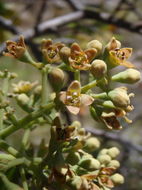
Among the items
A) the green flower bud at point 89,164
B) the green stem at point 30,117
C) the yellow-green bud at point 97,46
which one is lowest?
the green flower bud at point 89,164

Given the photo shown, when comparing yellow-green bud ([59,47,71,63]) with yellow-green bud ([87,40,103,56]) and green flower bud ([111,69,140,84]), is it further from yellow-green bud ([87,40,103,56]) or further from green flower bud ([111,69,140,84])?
green flower bud ([111,69,140,84])

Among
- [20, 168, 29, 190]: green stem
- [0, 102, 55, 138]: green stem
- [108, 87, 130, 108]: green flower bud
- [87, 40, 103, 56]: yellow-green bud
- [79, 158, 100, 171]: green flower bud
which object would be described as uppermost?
[87, 40, 103, 56]: yellow-green bud

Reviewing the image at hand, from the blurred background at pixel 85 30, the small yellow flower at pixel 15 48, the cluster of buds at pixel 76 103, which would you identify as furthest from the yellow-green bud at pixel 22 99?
the blurred background at pixel 85 30

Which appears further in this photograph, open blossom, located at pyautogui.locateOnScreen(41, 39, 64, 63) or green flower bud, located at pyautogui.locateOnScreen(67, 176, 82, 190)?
open blossom, located at pyautogui.locateOnScreen(41, 39, 64, 63)

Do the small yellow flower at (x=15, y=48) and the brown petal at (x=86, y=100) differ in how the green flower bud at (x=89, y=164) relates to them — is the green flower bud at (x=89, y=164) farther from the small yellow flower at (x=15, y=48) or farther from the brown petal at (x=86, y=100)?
the small yellow flower at (x=15, y=48)

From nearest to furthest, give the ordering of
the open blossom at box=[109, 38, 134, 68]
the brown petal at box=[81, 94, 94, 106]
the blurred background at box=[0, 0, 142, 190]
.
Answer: the brown petal at box=[81, 94, 94, 106] → the open blossom at box=[109, 38, 134, 68] → the blurred background at box=[0, 0, 142, 190]

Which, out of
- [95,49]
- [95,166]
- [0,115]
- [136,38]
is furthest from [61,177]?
[136,38]

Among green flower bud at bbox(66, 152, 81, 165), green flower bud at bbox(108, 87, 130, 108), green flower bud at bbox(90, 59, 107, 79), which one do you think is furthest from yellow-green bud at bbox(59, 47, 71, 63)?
green flower bud at bbox(66, 152, 81, 165)
